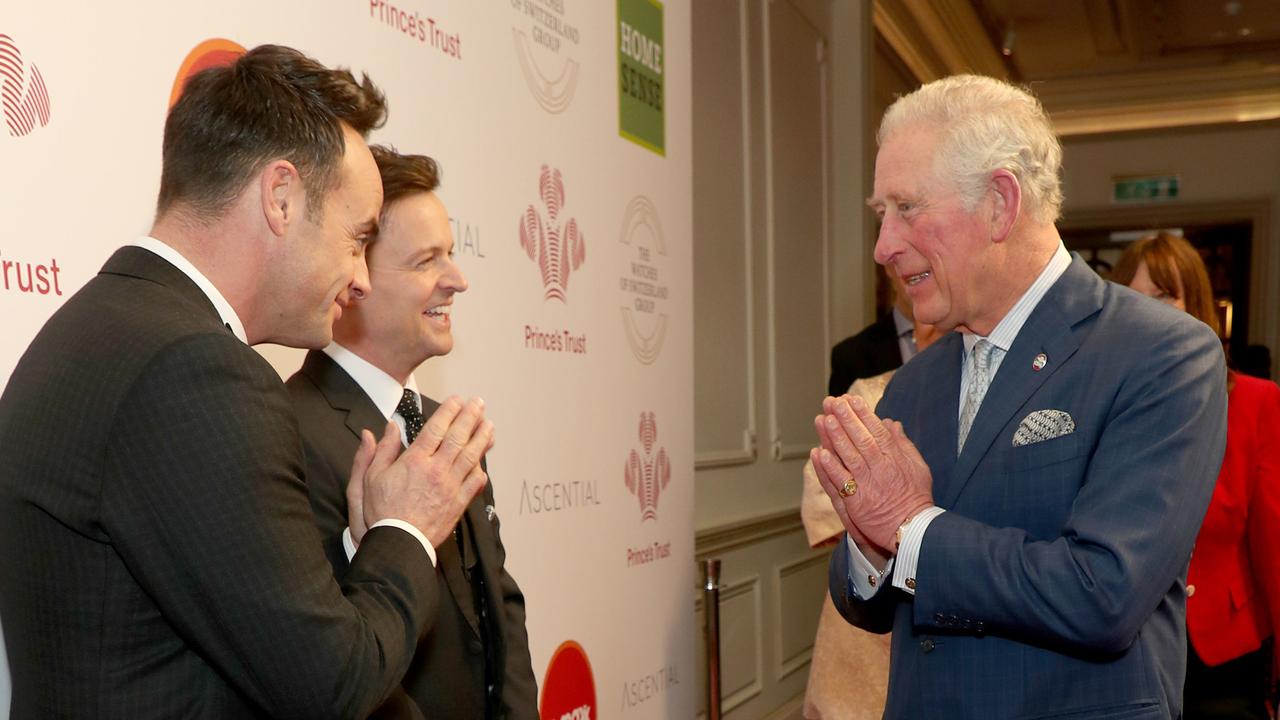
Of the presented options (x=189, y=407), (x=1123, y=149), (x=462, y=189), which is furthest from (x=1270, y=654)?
(x=1123, y=149)

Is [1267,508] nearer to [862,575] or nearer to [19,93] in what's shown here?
[862,575]

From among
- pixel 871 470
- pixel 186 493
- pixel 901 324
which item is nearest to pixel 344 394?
pixel 186 493

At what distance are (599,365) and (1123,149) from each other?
8897mm

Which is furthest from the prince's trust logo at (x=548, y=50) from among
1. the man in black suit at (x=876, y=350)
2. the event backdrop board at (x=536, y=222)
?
the man in black suit at (x=876, y=350)

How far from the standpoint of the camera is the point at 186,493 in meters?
1.19

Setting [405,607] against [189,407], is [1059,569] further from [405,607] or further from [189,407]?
[189,407]

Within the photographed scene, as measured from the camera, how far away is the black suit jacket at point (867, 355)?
451 centimetres

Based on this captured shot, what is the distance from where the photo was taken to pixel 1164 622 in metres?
1.78

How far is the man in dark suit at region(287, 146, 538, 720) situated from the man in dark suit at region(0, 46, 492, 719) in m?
0.44

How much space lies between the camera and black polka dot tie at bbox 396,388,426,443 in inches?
77.8

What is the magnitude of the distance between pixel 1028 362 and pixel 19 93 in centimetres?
147

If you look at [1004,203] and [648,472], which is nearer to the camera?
[1004,203]

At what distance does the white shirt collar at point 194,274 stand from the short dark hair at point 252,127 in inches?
2.1

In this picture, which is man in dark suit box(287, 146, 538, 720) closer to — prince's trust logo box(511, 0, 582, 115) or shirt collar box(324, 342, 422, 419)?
shirt collar box(324, 342, 422, 419)
